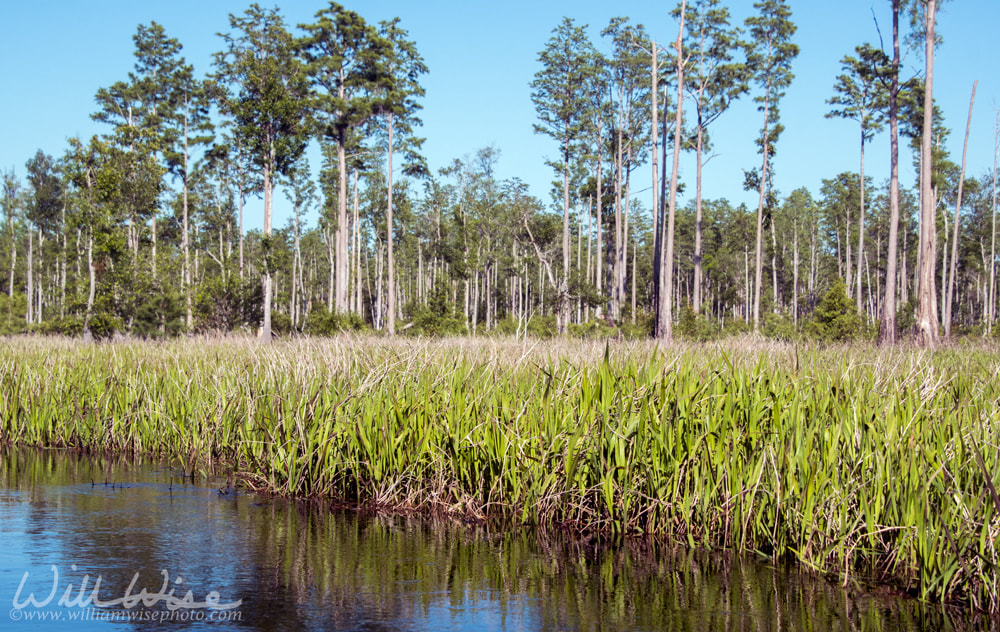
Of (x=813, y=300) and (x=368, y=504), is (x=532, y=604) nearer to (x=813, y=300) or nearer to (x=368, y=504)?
(x=368, y=504)

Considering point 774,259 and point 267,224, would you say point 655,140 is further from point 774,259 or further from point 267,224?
point 774,259

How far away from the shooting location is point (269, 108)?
25.6 meters

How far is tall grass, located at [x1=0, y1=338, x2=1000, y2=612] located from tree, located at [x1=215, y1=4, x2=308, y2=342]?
19124mm

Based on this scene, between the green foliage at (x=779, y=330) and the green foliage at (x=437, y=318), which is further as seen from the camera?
the green foliage at (x=437, y=318)

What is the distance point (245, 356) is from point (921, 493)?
6.49 meters

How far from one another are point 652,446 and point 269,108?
79.7ft

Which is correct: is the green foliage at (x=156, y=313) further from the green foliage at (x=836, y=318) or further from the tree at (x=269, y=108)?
the green foliage at (x=836, y=318)

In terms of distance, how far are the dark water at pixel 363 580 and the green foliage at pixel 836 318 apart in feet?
59.9

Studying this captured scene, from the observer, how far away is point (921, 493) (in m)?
3.51

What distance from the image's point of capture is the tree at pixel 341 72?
2797 centimetres

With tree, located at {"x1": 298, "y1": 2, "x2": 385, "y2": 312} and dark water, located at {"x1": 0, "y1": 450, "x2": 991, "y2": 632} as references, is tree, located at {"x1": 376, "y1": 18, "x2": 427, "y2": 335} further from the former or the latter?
dark water, located at {"x1": 0, "y1": 450, "x2": 991, "y2": 632}

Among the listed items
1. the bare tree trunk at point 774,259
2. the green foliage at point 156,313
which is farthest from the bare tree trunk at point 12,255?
the bare tree trunk at point 774,259

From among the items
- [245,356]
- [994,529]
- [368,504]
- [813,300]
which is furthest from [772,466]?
[813,300]

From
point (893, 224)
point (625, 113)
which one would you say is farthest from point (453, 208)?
point (893, 224)
